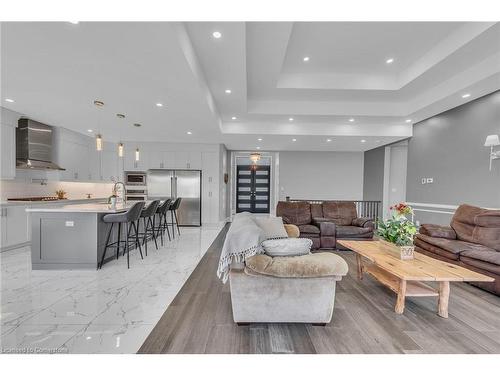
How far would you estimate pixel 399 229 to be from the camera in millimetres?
2656

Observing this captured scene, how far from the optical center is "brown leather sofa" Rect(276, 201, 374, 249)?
434cm

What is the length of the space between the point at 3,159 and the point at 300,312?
578cm

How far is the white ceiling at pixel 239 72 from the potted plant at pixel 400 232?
2.48 metres

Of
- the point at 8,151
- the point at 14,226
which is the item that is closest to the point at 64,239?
the point at 14,226

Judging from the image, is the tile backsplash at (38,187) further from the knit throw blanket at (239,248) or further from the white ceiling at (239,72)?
the knit throw blanket at (239,248)

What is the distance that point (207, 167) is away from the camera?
717 cm

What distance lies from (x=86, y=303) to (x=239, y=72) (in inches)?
137

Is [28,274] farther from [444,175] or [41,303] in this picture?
[444,175]

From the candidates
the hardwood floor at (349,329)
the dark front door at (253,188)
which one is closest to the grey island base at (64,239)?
the hardwood floor at (349,329)

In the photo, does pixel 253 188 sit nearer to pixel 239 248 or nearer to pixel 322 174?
pixel 322 174

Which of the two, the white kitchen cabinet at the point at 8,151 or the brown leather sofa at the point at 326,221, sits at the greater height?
the white kitchen cabinet at the point at 8,151

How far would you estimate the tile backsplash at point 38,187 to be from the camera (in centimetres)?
448

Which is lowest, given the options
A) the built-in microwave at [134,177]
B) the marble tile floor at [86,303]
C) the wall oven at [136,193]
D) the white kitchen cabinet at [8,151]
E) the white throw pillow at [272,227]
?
the marble tile floor at [86,303]

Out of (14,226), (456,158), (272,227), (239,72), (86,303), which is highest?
(239,72)
